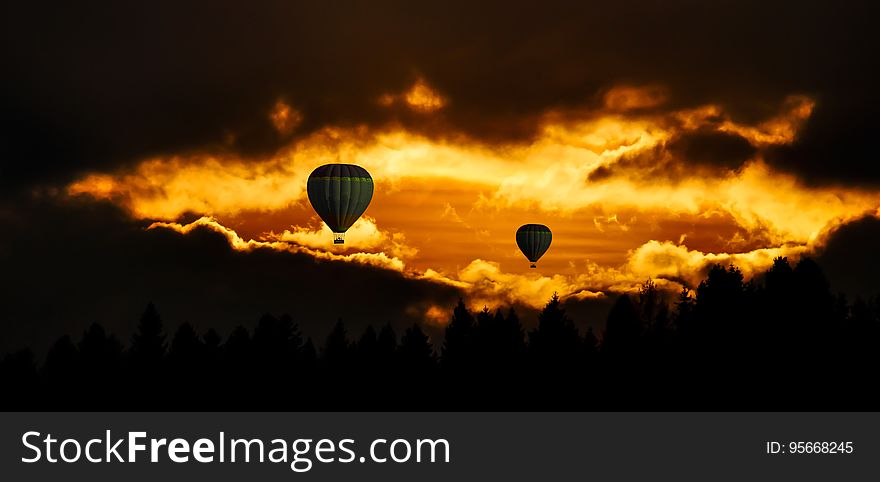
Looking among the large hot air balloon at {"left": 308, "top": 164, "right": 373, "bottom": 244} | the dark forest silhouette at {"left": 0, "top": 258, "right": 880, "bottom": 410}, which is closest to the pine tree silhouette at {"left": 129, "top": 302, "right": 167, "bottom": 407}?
the dark forest silhouette at {"left": 0, "top": 258, "right": 880, "bottom": 410}

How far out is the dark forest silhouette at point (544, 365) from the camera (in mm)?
136375

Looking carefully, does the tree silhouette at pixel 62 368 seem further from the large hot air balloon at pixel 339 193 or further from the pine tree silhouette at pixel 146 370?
the large hot air balloon at pixel 339 193

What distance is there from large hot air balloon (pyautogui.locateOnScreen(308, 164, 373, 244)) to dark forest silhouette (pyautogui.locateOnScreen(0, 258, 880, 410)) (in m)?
27.1

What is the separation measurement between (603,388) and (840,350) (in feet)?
93.0

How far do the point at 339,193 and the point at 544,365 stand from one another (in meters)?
34.1

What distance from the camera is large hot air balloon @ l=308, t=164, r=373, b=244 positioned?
164250 mm

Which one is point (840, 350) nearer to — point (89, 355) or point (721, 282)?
point (721, 282)

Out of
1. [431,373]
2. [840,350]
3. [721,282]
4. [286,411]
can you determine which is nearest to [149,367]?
[286,411]

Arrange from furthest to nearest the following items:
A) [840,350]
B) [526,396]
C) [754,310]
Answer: [526,396]
[754,310]
[840,350]

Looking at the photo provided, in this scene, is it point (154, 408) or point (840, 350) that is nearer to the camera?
point (840, 350)

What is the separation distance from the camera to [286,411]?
180m

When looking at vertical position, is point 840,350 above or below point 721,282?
below

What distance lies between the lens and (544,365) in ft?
549

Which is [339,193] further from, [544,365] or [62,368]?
[62,368]
